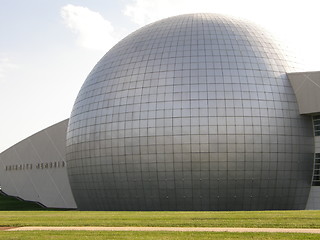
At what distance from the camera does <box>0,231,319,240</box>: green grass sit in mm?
14673

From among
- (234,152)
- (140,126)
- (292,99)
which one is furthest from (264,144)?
(140,126)

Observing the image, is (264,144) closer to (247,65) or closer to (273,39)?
(247,65)

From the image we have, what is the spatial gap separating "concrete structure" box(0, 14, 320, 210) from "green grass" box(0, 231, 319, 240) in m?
15.5

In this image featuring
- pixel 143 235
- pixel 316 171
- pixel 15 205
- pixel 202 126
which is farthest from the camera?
pixel 15 205

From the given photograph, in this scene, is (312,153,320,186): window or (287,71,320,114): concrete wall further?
(312,153,320,186): window

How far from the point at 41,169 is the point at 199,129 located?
28644mm

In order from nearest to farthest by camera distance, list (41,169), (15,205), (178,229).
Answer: (178,229) < (15,205) < (41,169)

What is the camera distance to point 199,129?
103 ft

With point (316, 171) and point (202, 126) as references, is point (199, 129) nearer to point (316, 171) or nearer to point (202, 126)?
point (202, 126)

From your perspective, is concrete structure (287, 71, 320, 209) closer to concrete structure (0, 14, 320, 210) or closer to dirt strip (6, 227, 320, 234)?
concrete structure (0, 14, 320, 210)

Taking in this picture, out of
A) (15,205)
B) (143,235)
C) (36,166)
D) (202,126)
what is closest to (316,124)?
(202,126)

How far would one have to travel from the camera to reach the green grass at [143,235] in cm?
1467

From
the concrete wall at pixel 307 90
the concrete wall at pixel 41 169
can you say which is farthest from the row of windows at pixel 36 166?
the concrete wall at pixel 307 90

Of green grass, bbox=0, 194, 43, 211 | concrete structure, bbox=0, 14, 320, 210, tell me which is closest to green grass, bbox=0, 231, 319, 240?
concrete structure, bbox=0, 14, 320, 210
